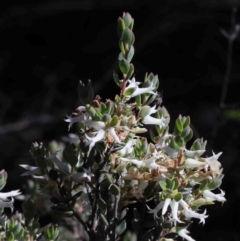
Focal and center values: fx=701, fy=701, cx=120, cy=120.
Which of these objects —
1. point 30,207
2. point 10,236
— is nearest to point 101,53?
point 30,207

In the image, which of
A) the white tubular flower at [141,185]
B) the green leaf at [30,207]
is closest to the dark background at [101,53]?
the green leaf at [30,207]

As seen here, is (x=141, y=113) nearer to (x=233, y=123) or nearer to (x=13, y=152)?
(x=233, y=123)

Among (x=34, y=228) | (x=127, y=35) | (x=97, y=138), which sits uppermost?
(x=127, y=35)

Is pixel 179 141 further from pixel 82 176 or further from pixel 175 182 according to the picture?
pixel 82 176

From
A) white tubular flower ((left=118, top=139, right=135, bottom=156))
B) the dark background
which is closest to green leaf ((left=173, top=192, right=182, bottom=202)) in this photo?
white tubular flower ((left=118, top=139, right=135, bottom=156))

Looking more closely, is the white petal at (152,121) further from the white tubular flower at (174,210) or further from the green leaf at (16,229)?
the green leaf at (16,229)

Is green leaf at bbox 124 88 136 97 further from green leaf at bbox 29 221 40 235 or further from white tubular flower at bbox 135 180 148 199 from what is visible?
green leaf at bbox 29 221 40 235

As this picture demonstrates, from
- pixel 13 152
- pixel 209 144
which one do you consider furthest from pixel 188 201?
pixel 13 152

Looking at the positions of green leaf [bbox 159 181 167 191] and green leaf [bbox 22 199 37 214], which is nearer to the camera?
green leaf [bbox 159 181 167 191]
